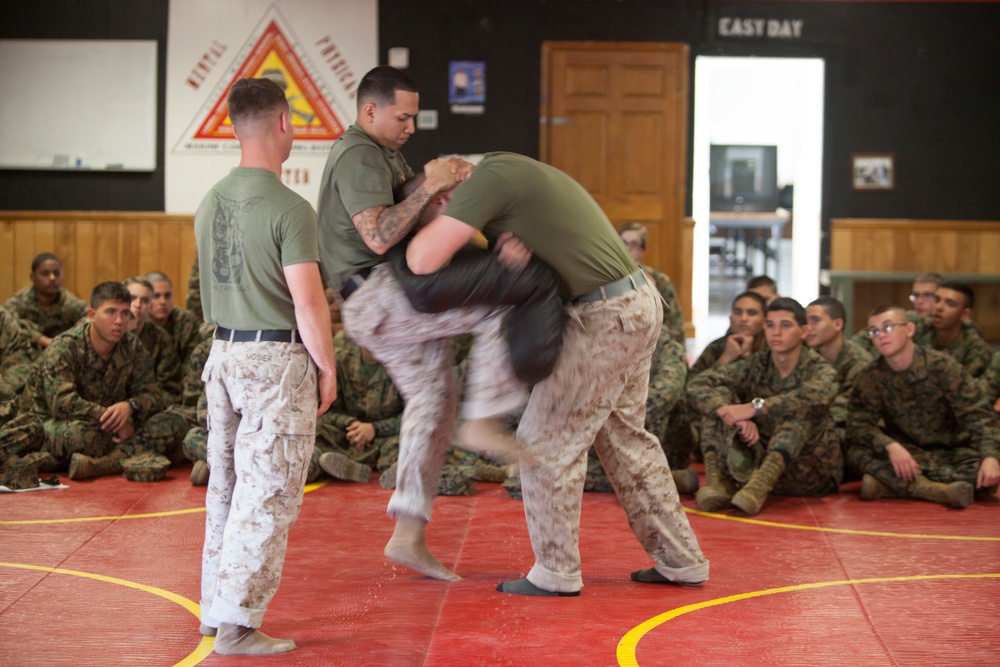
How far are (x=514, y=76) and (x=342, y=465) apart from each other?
615 centimetres

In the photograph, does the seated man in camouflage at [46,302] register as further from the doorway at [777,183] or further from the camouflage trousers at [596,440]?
the doorway at [777,183]

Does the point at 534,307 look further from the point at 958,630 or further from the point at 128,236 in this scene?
the point at 128,236

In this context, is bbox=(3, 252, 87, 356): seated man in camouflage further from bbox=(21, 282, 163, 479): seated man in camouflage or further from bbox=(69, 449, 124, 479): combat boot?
bbox=(69, 449, 124, 479): combat boot

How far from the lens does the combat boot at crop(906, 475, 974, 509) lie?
4930mm

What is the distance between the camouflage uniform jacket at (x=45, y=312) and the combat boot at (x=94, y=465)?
2438mm

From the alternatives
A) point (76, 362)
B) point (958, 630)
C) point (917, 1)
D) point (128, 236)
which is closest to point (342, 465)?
point (76, 362)

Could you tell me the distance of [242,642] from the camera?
9.46ft

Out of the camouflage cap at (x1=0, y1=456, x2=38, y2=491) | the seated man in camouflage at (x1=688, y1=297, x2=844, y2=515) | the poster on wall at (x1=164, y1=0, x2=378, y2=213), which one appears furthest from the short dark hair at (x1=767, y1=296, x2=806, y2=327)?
the poster on wall at (x1=164, y1=0, x2=378, y2=213)

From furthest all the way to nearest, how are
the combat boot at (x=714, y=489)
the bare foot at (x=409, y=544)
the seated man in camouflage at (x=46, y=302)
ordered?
the seated man in camouflage at (x=46, y=302), the combat boot at (x=714, y=489), the bare foot at (x=409, y=544)

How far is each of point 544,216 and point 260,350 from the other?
35.8 inches

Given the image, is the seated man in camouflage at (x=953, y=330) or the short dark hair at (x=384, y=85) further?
the seated man in camouflage at (x=953, y=330)

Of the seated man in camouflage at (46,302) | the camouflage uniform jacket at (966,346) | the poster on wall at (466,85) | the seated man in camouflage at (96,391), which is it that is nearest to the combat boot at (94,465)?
the seated man in camouflage at (96,391)

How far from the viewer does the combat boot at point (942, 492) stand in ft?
16.2

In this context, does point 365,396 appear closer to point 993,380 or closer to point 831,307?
point 831,307
